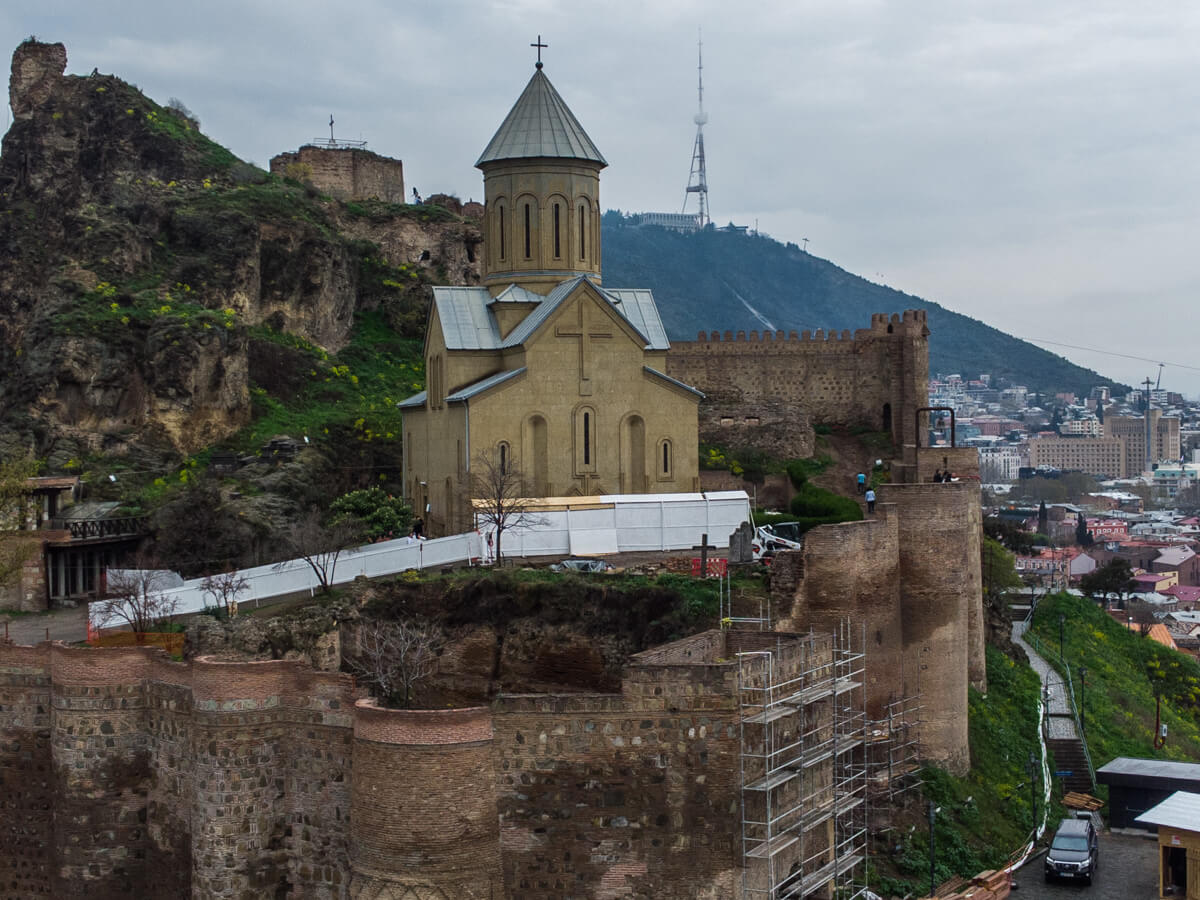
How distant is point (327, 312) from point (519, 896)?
107ft

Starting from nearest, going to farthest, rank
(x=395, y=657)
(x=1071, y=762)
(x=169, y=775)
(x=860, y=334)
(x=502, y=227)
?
(x=169, y=775) < (x=395, y=657) < (x=1071, y=762) < (x=502, y=227) < (x=860, y=334)

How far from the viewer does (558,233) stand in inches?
1583

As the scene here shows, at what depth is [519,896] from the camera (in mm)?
22500

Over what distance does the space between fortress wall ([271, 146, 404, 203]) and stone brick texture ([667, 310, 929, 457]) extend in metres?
17.5

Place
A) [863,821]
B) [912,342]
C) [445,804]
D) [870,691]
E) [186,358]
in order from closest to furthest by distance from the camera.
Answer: [445,804]
[863,821]
[870,691]
[186,358]
[912,342]

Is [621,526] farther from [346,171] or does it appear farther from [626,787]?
[346,171]

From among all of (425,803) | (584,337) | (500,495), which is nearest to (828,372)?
(584,337)

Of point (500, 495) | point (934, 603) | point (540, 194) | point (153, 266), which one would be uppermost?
point (540, 194)

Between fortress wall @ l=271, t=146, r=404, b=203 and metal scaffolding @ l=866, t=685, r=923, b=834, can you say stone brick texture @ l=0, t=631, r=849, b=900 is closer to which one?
metal scaffolding @ l=866, t=685, r=923, b=834

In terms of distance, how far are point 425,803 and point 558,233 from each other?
69.7 feet

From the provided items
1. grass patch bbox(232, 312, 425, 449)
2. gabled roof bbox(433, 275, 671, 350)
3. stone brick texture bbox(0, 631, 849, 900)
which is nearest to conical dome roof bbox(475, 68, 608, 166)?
gabled roof bbox(433, 275, 671, 350)

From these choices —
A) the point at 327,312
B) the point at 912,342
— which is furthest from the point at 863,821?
the point at 327,312

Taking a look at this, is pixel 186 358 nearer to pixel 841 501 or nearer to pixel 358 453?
pixel 358 453

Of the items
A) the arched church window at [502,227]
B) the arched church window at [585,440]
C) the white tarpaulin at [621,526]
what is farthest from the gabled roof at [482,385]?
the arched church window at [502,227]
